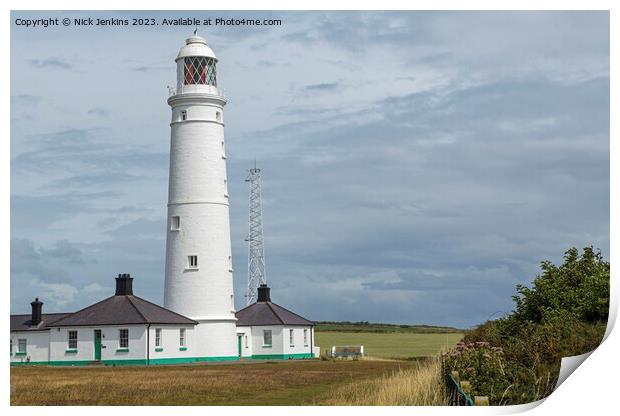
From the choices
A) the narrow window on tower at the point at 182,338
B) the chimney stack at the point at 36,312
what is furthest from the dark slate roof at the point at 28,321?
the narrow window on tower at the point at 182,338

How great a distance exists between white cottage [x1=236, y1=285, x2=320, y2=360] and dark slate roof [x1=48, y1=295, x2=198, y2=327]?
5519mm

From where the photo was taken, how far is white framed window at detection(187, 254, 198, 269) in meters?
34.7

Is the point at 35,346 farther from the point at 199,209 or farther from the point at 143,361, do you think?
the point at 199,209

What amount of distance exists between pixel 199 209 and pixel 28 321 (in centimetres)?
932

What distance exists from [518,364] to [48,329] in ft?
82.8

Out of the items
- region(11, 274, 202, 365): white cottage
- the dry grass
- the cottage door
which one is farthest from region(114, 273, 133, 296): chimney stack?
the dry grass

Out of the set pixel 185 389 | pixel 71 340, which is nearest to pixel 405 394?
pixel 185 389

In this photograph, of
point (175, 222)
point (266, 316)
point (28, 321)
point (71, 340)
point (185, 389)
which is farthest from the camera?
point (266, 316)

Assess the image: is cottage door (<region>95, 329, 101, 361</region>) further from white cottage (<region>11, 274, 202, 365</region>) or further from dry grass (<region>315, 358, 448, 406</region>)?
dry grass (<region>315, 358, 448, 406</region>)

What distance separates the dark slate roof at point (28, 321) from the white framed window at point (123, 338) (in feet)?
12.0

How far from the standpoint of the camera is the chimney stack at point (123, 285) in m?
36.5

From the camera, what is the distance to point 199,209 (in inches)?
1362
